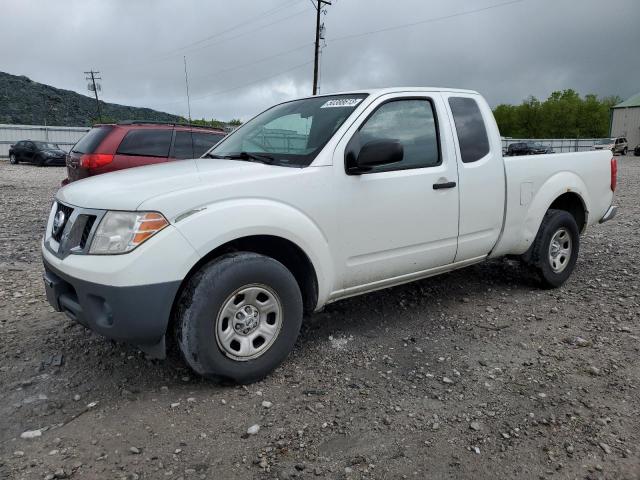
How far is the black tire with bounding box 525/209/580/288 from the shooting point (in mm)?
4848

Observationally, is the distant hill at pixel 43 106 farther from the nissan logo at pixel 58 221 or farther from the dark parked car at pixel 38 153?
the nissan logo at pixel 58 221

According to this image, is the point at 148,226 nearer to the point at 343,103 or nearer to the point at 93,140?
the point at 343,103

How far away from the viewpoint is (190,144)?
816cm

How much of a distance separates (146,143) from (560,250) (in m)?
5.82

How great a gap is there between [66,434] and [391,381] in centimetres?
186

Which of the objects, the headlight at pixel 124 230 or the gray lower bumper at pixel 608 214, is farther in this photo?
the gray lower bumper at pixel 608 214

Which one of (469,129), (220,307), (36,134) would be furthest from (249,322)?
(36,134)

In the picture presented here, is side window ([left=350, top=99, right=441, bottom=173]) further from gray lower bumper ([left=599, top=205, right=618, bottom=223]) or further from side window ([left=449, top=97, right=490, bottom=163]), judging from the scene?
gray lower bumper ([left=599, top=205, right=618, bottom=223])

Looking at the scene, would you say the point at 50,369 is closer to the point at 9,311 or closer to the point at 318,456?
the point at 9,311

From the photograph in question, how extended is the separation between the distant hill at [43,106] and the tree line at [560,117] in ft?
197

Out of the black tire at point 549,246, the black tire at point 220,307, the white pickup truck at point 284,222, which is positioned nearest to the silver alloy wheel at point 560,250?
the black tire at point 549,246

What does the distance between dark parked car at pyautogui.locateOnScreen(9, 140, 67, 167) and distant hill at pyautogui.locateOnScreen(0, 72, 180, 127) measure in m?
63.5

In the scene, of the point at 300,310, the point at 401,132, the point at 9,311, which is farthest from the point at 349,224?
the point at 9,311

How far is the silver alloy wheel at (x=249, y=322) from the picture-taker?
2.98 m
